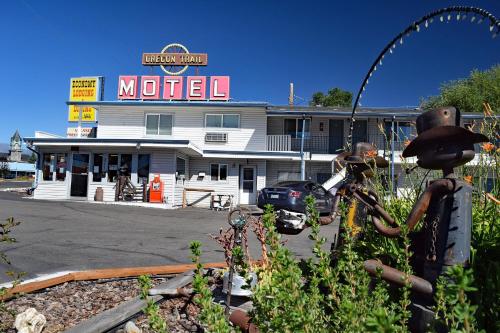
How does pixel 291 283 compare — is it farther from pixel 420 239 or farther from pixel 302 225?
pixel 420 239

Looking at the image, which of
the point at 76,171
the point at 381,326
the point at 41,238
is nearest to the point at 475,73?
the point at 76,171

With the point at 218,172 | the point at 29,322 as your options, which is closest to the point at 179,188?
the point at 218,172

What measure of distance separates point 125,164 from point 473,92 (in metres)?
30.4

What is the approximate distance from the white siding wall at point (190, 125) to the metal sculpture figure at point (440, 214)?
790 inches

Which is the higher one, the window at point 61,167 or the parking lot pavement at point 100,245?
the window at point 61,167

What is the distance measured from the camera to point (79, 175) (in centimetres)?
2028

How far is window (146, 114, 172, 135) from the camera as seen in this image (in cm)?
2259

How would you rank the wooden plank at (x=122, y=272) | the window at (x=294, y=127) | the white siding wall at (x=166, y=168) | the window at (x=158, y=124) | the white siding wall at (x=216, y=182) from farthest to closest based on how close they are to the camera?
1. the window at (x=294, y=127)
2. the window at (x=158, y=124)
3. the white siding wall at (x=216, y=182)
4. the white siding wall at (x=166, y=168)
5. the wooden plank at (x=122, y=272)

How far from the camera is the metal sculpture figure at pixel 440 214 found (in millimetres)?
1832

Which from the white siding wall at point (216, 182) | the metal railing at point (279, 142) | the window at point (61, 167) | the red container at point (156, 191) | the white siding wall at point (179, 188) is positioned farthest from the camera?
the metal railing at point (279, 142)

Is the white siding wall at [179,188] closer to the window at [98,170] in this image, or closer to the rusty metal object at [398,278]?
the window at [98,170]

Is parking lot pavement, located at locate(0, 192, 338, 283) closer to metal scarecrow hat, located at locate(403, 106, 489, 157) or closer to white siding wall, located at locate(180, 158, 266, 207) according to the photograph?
metal scarecrow hat, located at locate(403, 106, 489, 157)

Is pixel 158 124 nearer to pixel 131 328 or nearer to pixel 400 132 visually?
pixel 400 132

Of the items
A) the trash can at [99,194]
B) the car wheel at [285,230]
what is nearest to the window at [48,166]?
the trash can at [99,194]
